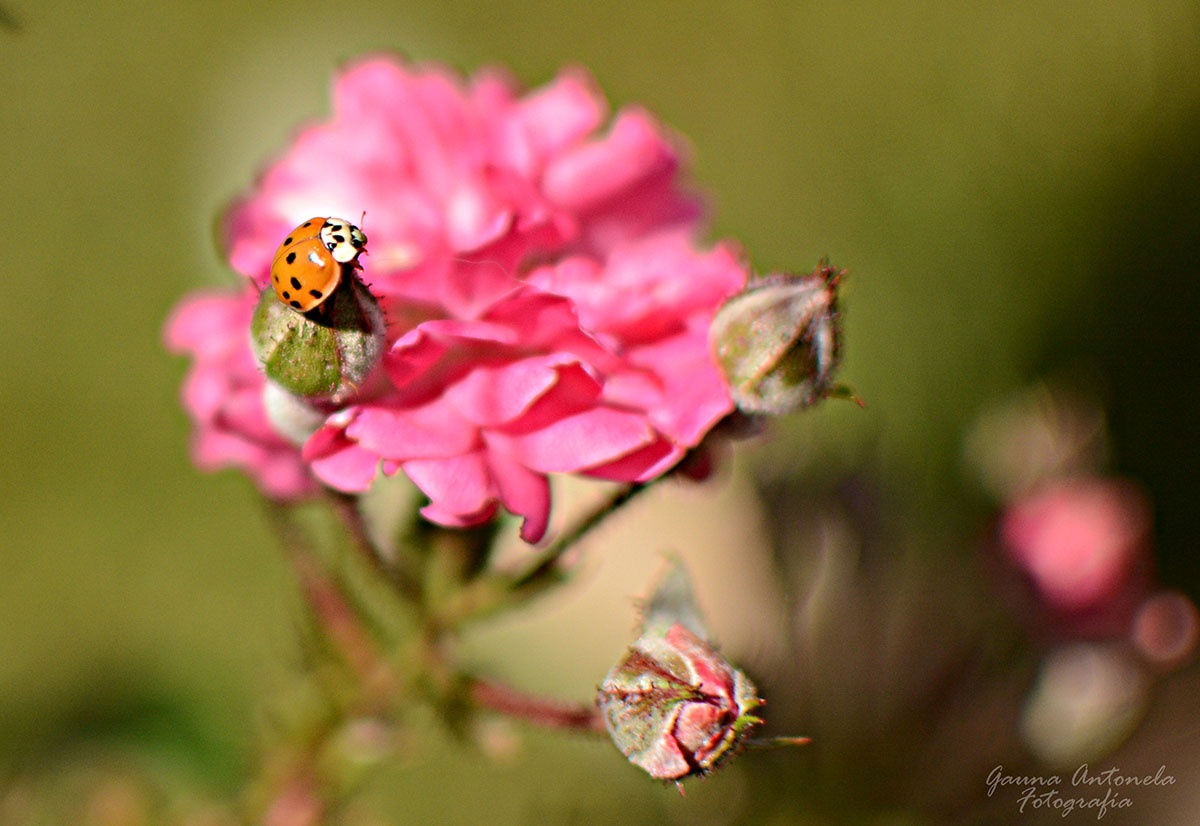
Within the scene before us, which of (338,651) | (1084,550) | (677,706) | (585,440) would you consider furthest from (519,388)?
(1084,550)

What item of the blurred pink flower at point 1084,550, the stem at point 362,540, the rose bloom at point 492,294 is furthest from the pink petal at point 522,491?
the blurred pink flower at point 1084,550

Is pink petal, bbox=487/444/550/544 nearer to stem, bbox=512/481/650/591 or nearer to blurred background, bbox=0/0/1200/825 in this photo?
stem, bbox=512/481/650/591

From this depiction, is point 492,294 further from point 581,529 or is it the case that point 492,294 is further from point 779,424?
point 779,424

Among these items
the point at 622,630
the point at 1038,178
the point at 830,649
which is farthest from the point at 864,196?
the point at 830,649

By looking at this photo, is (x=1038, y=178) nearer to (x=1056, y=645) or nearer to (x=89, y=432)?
(x=1056, y=645)

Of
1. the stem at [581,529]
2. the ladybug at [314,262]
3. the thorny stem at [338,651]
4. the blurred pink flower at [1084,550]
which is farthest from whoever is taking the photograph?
the blurred pink flower at [1084,550]

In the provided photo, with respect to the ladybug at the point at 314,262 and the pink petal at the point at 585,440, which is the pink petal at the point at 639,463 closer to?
the pink petal at the point at 585,440
